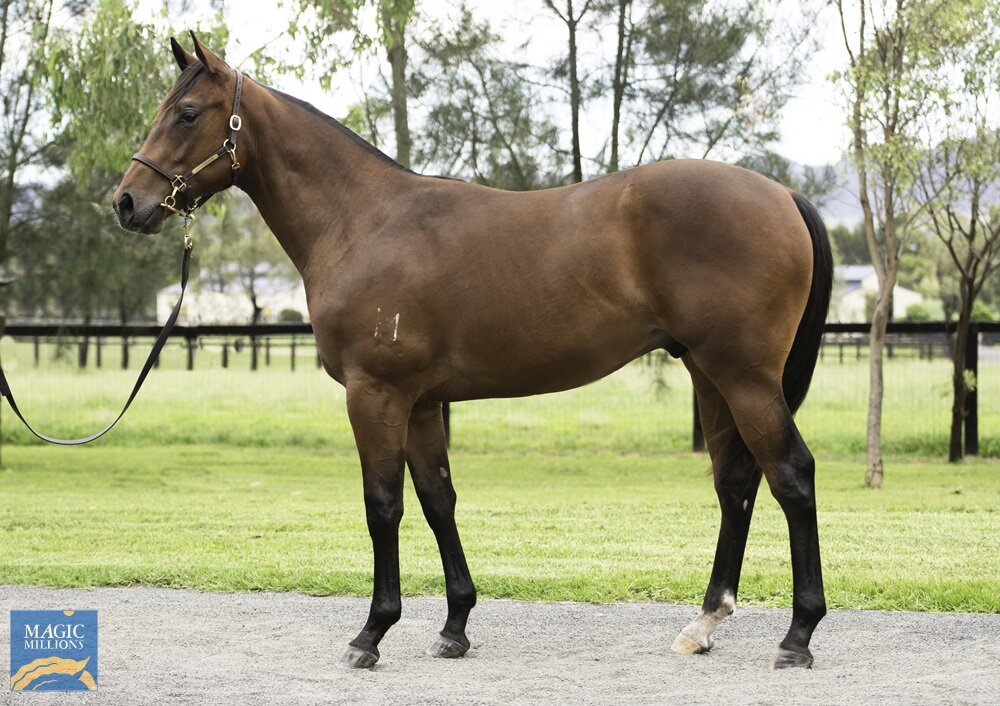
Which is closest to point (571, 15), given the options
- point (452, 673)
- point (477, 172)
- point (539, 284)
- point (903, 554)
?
point (477, 172)

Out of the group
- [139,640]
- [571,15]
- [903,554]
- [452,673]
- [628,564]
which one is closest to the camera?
[452,673]

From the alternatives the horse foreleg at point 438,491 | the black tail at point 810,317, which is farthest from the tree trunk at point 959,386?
the horse foreleg at point 438,491

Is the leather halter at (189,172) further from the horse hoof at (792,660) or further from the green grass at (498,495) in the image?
the horse hoof at (792,660)

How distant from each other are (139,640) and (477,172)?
30.0ft

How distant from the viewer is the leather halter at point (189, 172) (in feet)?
15.3

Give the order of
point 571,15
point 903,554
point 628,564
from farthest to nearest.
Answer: point 571,15 < point 903,554 < point 628,564

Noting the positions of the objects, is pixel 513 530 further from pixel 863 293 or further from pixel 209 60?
pixel 863 293

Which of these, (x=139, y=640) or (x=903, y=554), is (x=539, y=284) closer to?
(x=139, y=640)

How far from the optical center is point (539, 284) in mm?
4586

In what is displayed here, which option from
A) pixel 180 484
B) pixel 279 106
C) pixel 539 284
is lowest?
pixel 180 484

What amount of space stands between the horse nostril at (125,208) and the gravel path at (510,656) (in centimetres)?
183

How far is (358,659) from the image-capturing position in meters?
4.56

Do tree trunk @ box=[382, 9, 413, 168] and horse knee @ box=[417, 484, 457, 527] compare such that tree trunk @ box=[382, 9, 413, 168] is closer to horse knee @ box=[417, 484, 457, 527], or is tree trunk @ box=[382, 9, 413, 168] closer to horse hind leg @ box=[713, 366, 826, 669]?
horse knee @ box=[417, 484, 457, 527]

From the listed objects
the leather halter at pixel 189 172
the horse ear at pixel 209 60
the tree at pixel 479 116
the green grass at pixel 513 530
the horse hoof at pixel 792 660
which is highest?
the tree at pixel 479 116
